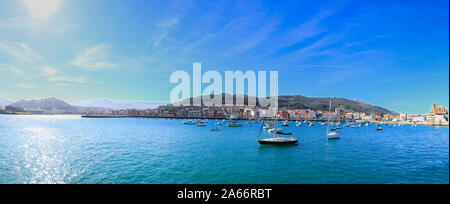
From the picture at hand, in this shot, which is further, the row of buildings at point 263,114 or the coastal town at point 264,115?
the row of buildings at point 263,114

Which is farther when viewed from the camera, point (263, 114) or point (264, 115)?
point (263, 114)

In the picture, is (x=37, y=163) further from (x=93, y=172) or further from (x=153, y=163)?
(x=153, y=163)

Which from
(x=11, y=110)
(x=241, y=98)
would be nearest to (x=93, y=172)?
(x=241, y=98)

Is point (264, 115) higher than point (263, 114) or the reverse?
the reverse

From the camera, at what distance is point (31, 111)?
141375 mm

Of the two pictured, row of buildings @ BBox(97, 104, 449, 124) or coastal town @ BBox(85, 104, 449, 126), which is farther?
row of buildings @ BBox(97, 104, 449, 124)

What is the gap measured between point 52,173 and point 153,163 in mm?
4970

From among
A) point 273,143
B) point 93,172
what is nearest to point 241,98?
point 273,143

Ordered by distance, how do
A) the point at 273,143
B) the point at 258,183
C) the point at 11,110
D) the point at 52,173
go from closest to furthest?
the point at 258,183 < the point at 52,173 < the point at 273,143 < the point at 11,110

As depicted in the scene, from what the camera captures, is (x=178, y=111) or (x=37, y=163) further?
(x=178, y=111)
